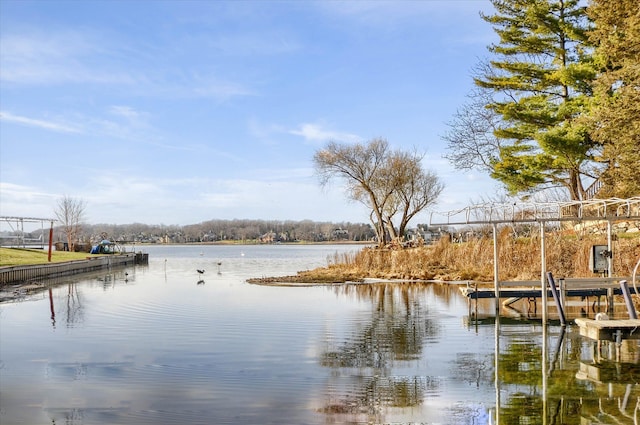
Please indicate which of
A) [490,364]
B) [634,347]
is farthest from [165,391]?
[634,347]

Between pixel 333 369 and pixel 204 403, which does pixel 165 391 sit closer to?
pixel 204 403

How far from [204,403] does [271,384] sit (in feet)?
4.54

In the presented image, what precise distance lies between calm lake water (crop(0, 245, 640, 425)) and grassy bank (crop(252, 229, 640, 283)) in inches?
230

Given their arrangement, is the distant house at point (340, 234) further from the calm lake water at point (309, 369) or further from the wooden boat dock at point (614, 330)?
the wooden boat dock at point (614, 330)

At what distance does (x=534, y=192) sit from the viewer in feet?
112

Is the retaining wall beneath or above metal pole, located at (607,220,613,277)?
beneath

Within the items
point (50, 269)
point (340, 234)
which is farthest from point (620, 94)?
point (340, 234)

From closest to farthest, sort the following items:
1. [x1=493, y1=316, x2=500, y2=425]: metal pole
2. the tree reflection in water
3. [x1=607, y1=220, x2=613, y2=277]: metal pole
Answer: [x1=493, y1=316, x2=500, y2=425]: metal pole
the tree reflection in water
[x1=607, y1=220, x2=613, y2=277]: metal pole

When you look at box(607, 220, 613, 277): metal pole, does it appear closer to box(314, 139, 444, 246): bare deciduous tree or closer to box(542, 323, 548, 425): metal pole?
box(542, 323, 548, 425): metal pole

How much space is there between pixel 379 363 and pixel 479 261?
21.9m

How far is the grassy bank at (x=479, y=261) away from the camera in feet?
75.7

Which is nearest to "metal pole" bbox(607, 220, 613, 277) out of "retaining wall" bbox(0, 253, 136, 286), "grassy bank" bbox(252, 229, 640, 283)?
"grassy bank" bbox(252, 229, 640, 283)

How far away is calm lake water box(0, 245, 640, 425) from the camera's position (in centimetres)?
823

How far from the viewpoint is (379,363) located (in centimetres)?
1130
